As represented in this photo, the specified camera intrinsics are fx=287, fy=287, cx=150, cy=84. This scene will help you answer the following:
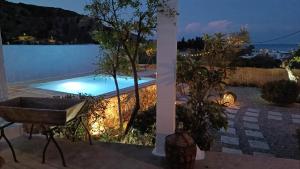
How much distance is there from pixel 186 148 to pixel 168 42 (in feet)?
3.38

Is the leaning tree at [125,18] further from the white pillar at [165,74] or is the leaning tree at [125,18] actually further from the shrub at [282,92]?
the shrub at [282,92]

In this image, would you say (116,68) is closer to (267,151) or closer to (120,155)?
(120,155)

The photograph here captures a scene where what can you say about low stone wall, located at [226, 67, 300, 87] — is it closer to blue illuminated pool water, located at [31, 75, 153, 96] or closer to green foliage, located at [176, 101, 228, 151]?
blue illuminated pool water, located at [31, 75, 153, 96]

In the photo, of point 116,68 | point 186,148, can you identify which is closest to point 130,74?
point 116,68

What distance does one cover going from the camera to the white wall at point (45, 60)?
8.02 m

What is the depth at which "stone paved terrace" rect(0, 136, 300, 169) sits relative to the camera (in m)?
2.79

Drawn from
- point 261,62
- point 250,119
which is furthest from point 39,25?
point 261,62

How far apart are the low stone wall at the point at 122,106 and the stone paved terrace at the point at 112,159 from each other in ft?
3.34

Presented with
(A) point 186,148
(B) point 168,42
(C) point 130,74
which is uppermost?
(B) point 168,42

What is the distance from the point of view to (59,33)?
10.6 m

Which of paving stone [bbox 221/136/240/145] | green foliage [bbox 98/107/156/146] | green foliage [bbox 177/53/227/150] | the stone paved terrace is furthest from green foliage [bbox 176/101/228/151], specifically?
paving stone [bbox 221/136/240/145]

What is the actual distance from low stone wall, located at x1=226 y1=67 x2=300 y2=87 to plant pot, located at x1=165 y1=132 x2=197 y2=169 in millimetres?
9153

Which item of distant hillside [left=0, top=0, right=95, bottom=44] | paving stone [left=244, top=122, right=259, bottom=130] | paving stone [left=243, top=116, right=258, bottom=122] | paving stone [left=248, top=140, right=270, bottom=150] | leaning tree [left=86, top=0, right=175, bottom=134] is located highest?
distant hillside [left=0, top=0, right=95, bottom=44]

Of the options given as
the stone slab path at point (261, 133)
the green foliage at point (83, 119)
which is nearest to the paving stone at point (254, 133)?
the stone slab path at point (261, 133)
